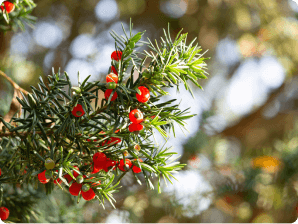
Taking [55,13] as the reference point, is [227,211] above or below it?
below

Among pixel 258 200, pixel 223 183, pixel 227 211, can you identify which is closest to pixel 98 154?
pixel 223 183

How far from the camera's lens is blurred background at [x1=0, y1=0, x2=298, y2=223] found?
3.52 feet

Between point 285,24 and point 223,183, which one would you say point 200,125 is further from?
point 285,24

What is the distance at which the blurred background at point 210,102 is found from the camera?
1.07m

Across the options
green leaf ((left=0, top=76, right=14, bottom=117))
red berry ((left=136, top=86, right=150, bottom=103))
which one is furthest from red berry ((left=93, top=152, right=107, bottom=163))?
green leaf ((left=0, top=76, right=14, bottom=117))

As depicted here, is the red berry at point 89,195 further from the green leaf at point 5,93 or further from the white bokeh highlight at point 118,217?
the white bokeh highlight at point 118,217

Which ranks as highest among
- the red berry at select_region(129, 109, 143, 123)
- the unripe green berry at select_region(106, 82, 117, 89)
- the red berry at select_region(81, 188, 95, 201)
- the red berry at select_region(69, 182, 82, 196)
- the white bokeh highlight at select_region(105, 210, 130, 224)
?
the unripe green berry at select_region(106, 82, 117, 89)

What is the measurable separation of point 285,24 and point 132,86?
69.9 inches

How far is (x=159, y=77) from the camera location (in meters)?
0.34

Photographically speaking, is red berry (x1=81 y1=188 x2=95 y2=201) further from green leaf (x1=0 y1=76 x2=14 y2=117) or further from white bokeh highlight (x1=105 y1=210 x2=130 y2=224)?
white bokeh highlight (x1=105 y1=210 x2=130 y2=224)

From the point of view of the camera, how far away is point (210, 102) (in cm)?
178

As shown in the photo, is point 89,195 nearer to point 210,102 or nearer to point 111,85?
point 111,85

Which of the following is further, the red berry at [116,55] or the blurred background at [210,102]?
the blurred background at [210,102]

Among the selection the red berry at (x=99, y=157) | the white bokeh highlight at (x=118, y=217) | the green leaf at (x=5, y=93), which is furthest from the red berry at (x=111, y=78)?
the white bokeh highlight at (x=118, y=217)
